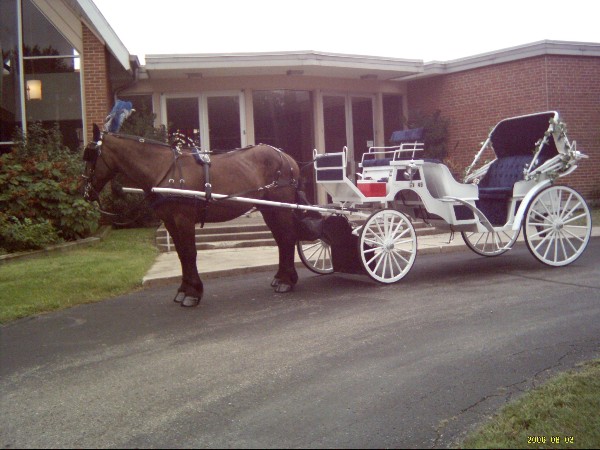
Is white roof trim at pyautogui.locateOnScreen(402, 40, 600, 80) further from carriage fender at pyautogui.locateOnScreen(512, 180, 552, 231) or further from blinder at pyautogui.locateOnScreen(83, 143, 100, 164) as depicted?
blinder at pyautogui.locateOnScreen(83, 143, 100, 164)

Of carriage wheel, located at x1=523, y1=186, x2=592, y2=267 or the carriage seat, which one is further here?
the carriage seat

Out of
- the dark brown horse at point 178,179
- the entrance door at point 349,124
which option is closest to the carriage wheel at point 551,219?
the dark brown horse at point 178,179

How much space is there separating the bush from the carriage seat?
23.1 feet

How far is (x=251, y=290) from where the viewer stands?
29.5ft

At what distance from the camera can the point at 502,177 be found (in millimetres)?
10766

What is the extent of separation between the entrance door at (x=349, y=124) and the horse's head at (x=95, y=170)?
11.6 m

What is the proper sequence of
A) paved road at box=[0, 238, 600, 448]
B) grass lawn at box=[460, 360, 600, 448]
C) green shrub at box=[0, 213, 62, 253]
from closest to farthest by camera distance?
1. grass lawn at box=[460, 360, 600, 448]
2. paved road at box=[0, 238, 600, 448]
3. green shrub at box=[0, 213, 62, 253]

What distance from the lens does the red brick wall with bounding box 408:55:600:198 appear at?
1730 cm

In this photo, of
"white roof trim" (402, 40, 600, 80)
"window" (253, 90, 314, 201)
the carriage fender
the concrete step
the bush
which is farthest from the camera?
"window" (253, 90, 314, 201)

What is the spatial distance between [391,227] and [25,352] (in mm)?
4571

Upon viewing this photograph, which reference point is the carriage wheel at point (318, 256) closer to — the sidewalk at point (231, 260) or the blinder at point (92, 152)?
the sidewalk at point (231, 260)

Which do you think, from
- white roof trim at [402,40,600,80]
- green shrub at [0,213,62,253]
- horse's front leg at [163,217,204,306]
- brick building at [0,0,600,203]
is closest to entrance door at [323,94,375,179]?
brick building at [0,0,600,203]

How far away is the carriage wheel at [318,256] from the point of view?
32.1ft

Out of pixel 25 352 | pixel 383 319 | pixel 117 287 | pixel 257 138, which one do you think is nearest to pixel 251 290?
pixel 117 287
